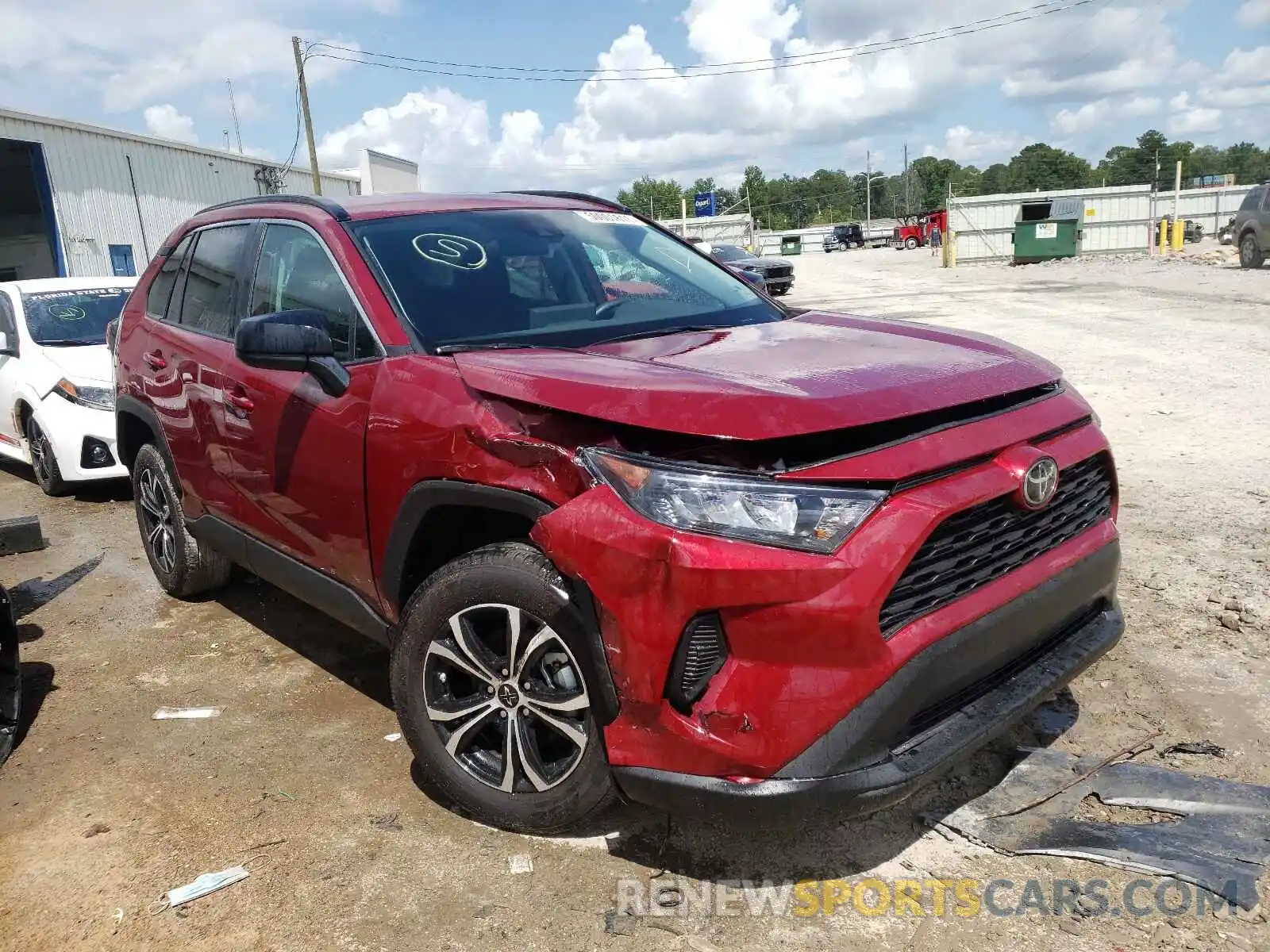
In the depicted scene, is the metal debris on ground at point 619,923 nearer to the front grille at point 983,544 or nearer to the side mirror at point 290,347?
the front grille at point 983,544

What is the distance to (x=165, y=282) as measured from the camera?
15.1 feet

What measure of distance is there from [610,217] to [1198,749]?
2879 millimetres

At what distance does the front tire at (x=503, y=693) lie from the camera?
2410mm

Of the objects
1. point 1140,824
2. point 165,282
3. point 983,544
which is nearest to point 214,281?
point 165,282

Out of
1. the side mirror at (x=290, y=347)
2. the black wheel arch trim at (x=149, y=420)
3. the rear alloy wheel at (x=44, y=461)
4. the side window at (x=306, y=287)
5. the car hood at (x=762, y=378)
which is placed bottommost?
the rear alloy wheel at (x=44, y=461)

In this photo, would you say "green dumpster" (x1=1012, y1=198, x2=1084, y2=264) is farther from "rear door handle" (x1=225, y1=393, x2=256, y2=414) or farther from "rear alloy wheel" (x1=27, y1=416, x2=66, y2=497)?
"rear door handle" (x1=225, y1=393, x2=256, y2=414)

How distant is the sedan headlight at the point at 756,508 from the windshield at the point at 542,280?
0.99 meters

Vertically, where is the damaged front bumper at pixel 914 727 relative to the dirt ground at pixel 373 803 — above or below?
above

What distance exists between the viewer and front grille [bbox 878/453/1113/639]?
2139 millimetres

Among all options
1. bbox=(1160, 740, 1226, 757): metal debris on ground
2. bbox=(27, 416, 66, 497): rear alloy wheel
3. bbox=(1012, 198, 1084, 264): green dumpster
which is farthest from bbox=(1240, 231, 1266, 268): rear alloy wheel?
bbox=(27, 416, 66, 497): rear alloy wheel

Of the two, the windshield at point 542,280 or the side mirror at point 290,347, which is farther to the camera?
the windshield at point 542,280

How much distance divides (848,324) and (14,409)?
22.6 feet

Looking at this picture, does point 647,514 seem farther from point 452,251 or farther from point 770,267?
point 770,267

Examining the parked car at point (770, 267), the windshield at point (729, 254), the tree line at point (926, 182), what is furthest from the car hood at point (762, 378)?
the tree line at point (926, 182)
